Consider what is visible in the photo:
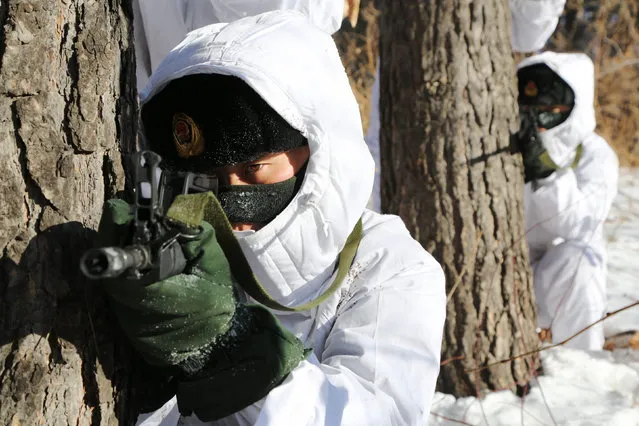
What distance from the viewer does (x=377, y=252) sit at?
162 centimetres

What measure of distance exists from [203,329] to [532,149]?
3.28 meters

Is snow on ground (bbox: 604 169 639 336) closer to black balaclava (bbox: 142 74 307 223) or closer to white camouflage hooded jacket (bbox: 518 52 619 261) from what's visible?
white camouflage hooded jacket (bbox: 518 52 619 261)

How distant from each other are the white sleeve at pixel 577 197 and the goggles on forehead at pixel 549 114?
11.7 inches

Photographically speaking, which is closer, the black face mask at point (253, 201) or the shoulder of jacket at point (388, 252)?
the black face mask at point (253, 201)

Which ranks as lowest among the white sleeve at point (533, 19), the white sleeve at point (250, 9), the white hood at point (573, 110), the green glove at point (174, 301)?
the white hood at point (573, 110)

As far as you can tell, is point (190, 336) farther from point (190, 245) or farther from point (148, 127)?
point (148, 127)

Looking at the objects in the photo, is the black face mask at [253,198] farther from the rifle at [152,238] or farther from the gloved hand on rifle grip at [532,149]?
the gloved hand on rifle grip at [532,149]

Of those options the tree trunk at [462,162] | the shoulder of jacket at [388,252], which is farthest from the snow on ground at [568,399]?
the shoulder of jacket at [388,252]

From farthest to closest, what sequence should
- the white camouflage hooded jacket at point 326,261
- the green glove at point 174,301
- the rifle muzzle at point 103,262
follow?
the white camouflage hooded jacket at point 326,261
the green glove at point 174,301
the rifle muzzle at point 103,262

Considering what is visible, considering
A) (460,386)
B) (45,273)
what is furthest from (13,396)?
(460,386)

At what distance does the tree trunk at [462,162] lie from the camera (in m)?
3.10

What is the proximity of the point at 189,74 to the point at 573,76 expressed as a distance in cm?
363

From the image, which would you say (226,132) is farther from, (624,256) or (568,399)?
(624,256)

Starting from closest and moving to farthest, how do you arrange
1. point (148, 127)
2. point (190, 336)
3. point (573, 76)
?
point (190, 336)
point (148, 127)
point (573, 76)
